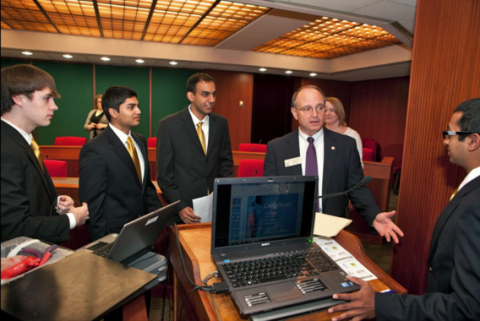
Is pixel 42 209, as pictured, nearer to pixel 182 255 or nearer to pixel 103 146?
pixel 182 255

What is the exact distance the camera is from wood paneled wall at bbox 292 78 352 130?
9422mm

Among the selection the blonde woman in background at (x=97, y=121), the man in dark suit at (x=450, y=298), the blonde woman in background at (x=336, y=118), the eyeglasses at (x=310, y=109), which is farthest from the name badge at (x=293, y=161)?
the blonde woman in background at (x=97, y=121)

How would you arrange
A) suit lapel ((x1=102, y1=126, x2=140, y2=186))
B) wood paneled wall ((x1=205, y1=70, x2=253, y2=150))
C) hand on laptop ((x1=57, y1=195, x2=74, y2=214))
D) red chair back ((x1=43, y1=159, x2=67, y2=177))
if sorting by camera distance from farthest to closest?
1. wood paneled wall ((x1=205, y1=70, x2=253, y2=150))
2. red chair back ((x1=43, y1=159, x2=67, y2=177))
3. suit lapel ((x1=102, y1=126, x2=140, y2=186))
4. hand on laptop ((x1=57, y1=195, x2=74, y2=214))

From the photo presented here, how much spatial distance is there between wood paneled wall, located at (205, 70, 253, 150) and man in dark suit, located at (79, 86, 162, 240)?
6284mm

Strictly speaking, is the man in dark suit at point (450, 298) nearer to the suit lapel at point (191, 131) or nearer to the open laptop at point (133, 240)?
the open laptop at point (133, 240)

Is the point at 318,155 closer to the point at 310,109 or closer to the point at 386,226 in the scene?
the point at 310,109

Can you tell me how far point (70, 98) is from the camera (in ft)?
24.7

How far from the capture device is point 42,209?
1025 millimetres

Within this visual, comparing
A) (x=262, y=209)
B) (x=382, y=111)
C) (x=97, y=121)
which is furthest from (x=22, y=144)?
(x=382, y=111)

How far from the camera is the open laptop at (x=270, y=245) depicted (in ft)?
3.08

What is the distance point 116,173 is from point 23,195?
44.1 inches

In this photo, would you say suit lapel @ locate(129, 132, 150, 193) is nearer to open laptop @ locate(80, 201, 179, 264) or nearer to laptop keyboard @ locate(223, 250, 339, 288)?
open laptop @ locate(80, 201, 179, 264)

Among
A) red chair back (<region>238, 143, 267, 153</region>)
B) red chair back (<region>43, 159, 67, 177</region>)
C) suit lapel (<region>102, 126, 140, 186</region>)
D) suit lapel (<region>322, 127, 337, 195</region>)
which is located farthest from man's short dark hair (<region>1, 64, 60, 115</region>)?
red chair back (<region>238, 143, 267, 153</region>)

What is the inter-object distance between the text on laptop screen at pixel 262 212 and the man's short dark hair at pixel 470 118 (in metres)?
0.71
